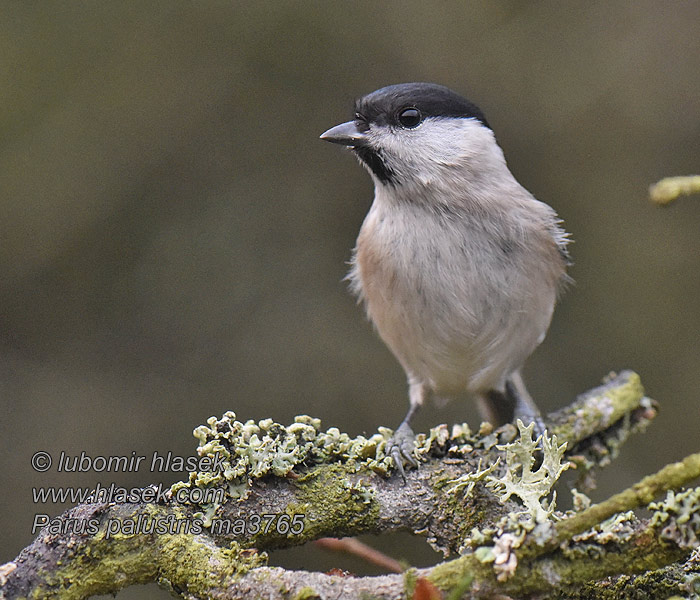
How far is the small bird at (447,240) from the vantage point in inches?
102

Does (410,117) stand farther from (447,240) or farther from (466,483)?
(466,483)

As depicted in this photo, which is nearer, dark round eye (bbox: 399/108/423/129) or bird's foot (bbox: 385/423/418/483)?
bird's foot (bbox: 385/423/418/483)

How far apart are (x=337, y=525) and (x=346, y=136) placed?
5.03ft

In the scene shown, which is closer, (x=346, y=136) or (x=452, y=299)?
(x=452, y=299)

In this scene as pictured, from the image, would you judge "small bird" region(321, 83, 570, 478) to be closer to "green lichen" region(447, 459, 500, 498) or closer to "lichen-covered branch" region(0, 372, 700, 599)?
"lichen-covered branch" region(0, 372, 700, 599)

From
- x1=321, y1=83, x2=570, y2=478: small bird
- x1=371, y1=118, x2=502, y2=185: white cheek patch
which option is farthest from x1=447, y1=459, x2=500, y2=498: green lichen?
x1=371, y1=118, x2=502, y2=185: white cheek patch

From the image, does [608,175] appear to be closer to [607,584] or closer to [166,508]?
[607,584]

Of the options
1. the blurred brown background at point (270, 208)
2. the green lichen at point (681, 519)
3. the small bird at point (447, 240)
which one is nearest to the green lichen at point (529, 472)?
the green lichen at point (681, 519)

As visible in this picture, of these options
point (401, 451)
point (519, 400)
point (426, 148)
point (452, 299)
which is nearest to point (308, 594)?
point (401, 451)

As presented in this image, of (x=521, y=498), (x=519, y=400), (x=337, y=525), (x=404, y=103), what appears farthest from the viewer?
(x=519, y=400)

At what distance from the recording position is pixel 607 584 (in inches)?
56.0

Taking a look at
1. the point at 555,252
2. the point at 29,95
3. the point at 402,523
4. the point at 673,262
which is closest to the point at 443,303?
the point at 555,252

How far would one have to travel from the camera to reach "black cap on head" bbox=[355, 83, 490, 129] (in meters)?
2.68

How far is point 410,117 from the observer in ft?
8.86
